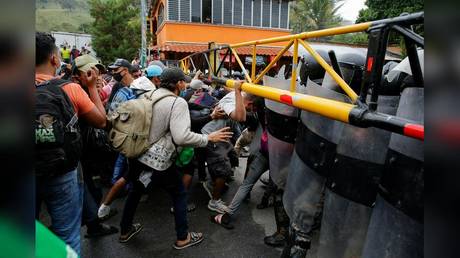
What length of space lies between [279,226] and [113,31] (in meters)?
31.6

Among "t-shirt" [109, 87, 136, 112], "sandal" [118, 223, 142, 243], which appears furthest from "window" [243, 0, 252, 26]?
"sandal" [118, 223, 142, 243]

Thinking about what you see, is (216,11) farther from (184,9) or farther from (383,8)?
(383,8)

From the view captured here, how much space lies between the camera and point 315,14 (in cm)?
3694

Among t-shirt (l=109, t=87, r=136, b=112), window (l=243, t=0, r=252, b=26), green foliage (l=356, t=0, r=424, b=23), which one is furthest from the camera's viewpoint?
window (l=243, t=0, r=252, b=26)

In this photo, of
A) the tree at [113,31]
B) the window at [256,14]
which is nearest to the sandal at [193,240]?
the window at [256,14]

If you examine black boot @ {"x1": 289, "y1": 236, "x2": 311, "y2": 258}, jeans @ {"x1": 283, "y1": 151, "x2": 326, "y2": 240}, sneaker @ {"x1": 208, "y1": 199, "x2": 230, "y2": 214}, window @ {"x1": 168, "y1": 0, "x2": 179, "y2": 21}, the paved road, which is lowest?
the paved road

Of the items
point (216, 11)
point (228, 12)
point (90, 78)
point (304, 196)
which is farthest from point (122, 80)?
point (228, 12)

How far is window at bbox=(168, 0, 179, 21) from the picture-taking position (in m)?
17.7

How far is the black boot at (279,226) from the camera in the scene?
3.37 meters

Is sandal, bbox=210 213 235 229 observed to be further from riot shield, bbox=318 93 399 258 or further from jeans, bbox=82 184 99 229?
riot shield, bbox=318 93 399 258
